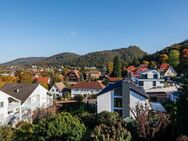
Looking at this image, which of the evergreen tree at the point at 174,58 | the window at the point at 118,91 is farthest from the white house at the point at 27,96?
the evergreen tree at the point at 174,58

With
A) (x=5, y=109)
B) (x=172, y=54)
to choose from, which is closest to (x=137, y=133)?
(x=5, y=109)

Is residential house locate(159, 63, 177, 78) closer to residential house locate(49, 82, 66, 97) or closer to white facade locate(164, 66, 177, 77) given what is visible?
white facade locate(164, 66, 177, 77)

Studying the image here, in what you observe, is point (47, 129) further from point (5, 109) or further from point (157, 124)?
point (5, 109)

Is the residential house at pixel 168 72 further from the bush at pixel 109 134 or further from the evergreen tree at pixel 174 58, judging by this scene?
the bush at pixel 109 134

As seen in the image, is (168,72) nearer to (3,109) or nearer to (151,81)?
(151,81)

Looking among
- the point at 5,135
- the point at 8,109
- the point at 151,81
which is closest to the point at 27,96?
the point at 8,109
